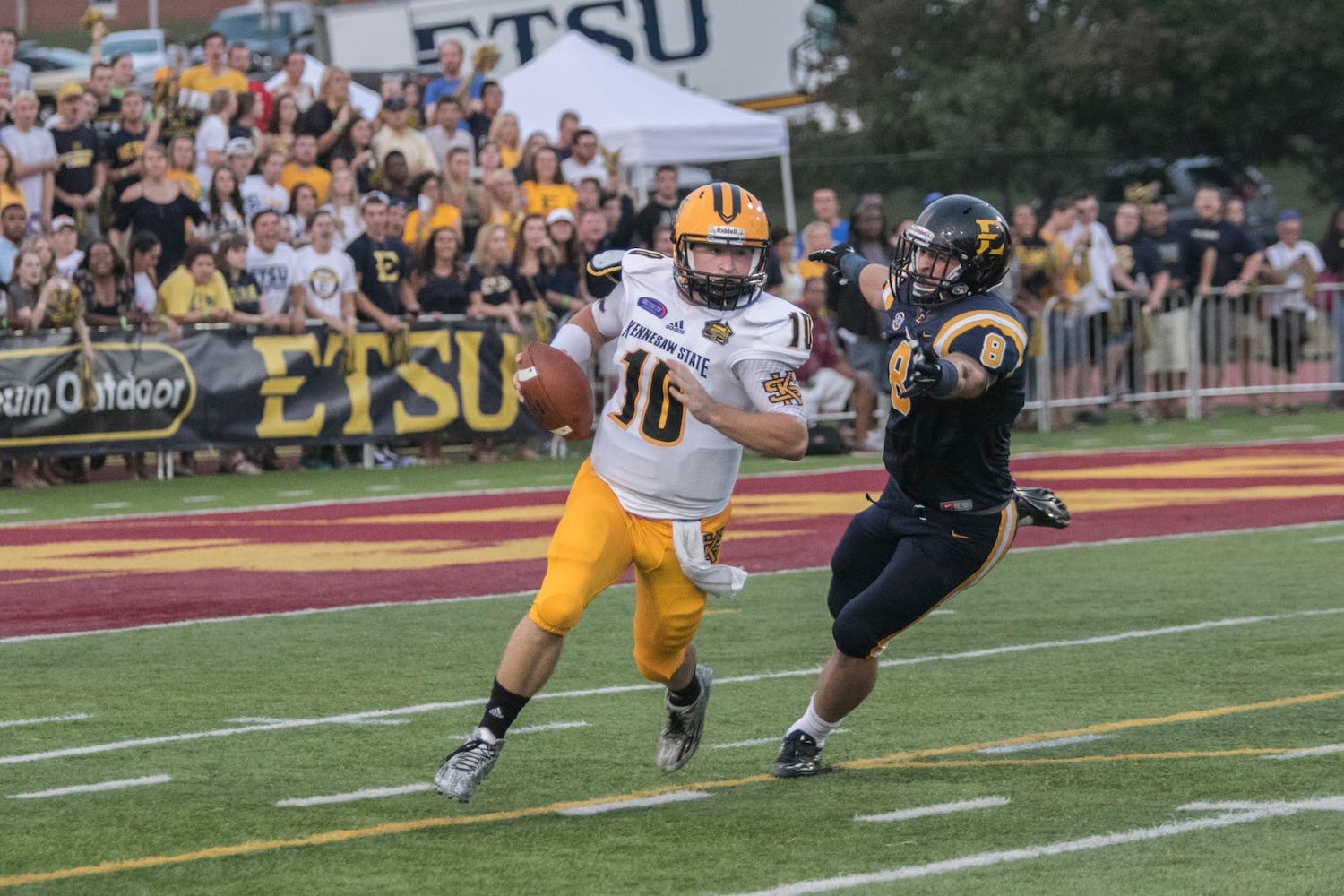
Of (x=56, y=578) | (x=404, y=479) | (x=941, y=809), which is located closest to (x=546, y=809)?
(x=941, y=809)

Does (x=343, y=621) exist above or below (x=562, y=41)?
below

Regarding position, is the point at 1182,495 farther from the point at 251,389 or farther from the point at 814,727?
the point at 814,727

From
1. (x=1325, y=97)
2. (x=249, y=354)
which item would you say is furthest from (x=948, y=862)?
(x=1325, y=97)

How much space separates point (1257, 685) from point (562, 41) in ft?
54.9

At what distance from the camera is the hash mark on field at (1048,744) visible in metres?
6.93

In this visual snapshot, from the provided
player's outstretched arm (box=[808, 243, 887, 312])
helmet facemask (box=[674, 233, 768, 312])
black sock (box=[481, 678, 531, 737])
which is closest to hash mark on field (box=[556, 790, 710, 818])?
black sock (box=[481, 678, 531, 737])

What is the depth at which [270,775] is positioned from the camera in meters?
6.57

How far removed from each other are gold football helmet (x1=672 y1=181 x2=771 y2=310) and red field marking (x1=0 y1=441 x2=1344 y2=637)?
4.33m

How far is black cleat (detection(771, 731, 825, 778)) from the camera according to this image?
659 cm

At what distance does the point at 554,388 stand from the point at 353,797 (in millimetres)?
1292

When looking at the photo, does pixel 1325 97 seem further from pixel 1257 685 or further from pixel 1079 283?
pixel 1257 685

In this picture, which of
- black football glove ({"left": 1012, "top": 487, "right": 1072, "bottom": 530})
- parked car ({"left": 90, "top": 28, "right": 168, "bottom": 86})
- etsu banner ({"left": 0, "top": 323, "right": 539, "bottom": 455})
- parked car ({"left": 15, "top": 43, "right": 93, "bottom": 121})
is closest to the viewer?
black football glove ({"left": 1012, "top": 487, "right": 1072, "bottom": 530})

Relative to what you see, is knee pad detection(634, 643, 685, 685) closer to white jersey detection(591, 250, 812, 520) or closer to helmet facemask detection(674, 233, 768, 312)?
white jersey detection(591, 250, 812, 520)

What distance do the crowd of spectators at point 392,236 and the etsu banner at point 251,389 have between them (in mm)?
175
